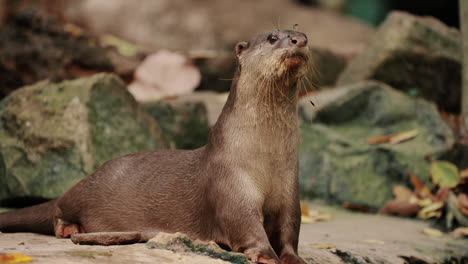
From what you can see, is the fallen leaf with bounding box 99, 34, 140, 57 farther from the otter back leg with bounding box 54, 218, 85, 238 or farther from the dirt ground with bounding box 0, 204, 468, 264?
the otter back leg with bounding box 54, 218, 85, 238

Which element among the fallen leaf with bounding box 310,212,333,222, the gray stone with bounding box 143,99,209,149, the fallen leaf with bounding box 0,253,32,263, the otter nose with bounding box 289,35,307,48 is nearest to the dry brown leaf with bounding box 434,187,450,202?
the fallen leaf with bounding box 310,212,333,222

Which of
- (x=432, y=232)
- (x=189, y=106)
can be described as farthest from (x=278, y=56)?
(x=189, y=106)

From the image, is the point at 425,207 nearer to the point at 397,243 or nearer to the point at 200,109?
the point at 397,243

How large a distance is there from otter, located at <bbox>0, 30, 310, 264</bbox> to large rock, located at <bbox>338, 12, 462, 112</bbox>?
4410 mm

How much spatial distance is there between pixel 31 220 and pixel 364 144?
Answer: 3.46 m

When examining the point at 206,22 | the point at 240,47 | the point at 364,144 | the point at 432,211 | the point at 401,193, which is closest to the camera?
the point at 240,47

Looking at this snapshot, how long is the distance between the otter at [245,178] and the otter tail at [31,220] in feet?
1.35

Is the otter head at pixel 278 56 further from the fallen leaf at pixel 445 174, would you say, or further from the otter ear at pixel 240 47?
the fallen leaf at pixel 445 174

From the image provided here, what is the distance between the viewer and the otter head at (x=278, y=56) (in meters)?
3.17

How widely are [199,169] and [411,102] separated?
13.0ft

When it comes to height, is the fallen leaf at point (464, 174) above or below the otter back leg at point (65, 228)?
above

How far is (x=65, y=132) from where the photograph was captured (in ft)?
16.5

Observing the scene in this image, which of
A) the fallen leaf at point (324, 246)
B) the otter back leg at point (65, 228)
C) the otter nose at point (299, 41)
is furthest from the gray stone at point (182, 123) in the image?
the otter nose at point (299, 41)

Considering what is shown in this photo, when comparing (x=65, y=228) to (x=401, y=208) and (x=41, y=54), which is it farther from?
(x=41, y=54)
